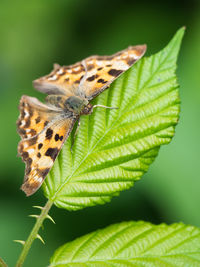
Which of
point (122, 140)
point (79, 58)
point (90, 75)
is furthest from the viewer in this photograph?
point (79, 58)

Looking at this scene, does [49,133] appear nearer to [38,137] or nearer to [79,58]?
[38,137]

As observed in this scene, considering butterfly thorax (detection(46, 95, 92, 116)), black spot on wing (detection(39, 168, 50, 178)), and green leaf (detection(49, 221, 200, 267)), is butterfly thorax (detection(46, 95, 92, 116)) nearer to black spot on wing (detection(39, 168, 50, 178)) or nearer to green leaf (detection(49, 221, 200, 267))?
black spot on wing (detection(39, 168, 50, 178))

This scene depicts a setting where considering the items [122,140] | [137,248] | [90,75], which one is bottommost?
[137,248]

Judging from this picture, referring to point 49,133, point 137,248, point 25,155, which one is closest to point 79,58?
point 49,133

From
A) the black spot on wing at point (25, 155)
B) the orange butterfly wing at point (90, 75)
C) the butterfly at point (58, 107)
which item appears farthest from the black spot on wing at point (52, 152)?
the orange butterfly wing at point (90, 75)

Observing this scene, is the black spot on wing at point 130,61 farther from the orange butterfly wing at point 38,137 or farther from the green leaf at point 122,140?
the orange butterfly wing at point 38,137

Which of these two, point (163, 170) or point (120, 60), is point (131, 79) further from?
point (163, 170)
